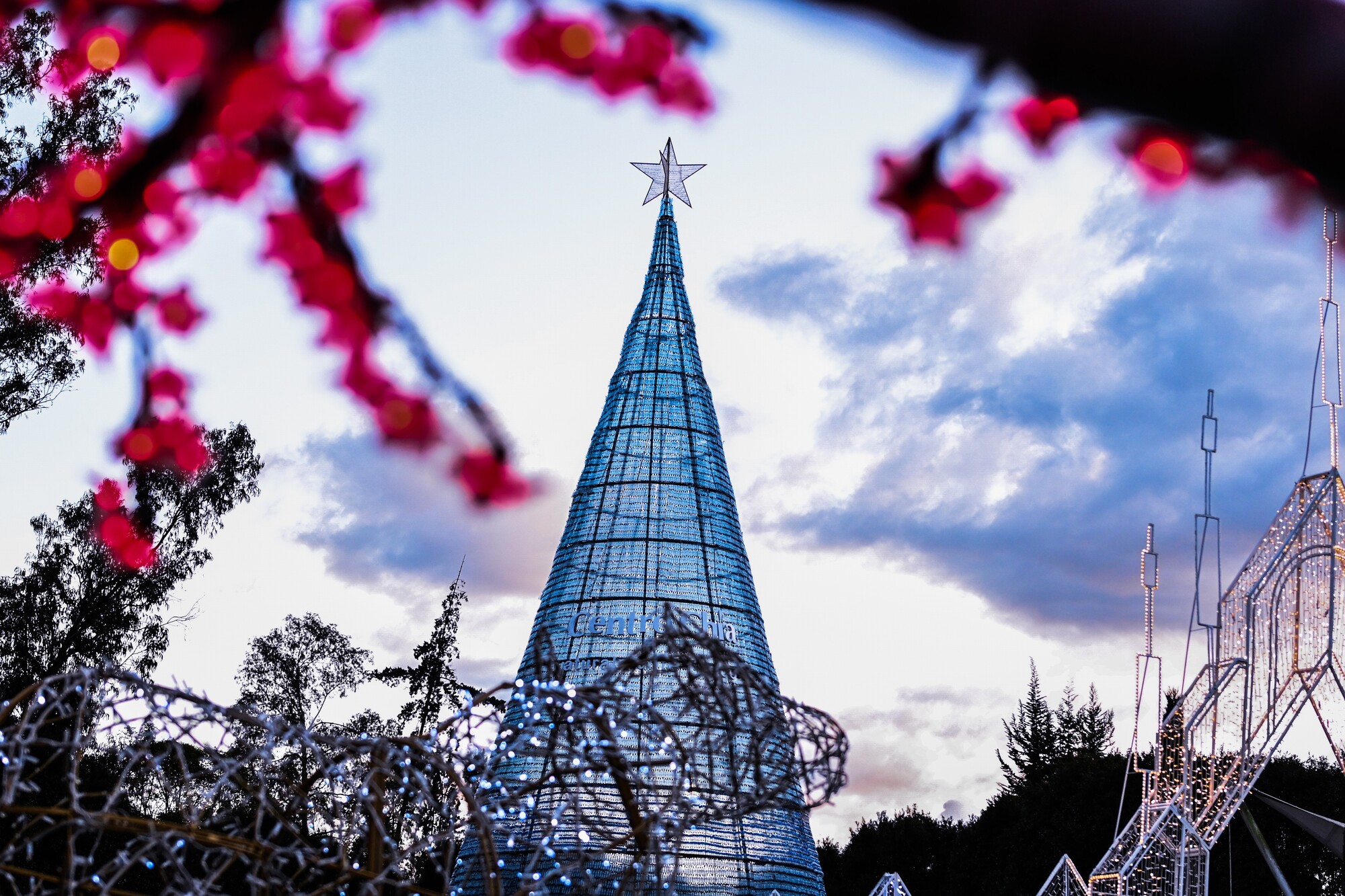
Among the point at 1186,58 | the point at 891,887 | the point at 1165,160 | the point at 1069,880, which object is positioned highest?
the point at 1165,160

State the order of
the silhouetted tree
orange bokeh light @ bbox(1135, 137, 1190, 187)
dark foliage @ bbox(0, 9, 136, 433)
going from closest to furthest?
orange bokeh light @ bbox(1135, 137, 1190, 187) → dark foliage @ bbox(0, 9, 136, 433) → the silhouetted tree

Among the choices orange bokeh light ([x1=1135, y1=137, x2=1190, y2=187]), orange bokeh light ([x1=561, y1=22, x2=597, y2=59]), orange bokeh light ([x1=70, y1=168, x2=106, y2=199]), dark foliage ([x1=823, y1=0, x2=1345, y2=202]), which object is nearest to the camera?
dark foliage ([x1=823, y1=0, x2=1345, y2=202])

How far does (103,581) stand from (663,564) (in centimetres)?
859

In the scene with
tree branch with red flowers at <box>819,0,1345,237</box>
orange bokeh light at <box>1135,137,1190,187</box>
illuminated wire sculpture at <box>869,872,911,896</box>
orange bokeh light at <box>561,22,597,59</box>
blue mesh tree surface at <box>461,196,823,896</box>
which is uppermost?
blue mesh tree surface at <box>461,196,823,896</box>

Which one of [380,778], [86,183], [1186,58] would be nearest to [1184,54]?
[1186,58]

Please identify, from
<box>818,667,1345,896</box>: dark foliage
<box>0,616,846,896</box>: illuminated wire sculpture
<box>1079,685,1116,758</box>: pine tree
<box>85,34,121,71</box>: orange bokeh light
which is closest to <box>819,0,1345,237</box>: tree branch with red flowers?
<box>85,34,121,71</box>: orange bokeh light

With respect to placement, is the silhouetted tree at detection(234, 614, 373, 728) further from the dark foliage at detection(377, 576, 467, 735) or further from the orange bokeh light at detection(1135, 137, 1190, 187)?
the orange bokeh light at detection(1135, 137, 1190, 187)

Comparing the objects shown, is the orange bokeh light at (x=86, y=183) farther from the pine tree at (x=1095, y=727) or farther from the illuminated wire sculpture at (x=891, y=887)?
Answer: the pine tree at (x=1095, y=727)

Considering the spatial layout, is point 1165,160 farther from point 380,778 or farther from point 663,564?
point 663,564

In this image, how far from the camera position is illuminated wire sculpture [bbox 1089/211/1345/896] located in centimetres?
1497

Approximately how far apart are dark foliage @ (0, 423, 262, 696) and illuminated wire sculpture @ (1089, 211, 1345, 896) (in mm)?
13443

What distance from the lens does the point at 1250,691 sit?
1575 centimetres

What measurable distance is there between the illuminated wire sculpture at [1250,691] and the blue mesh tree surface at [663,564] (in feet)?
13.8

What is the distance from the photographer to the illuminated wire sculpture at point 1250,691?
49.1 ft
